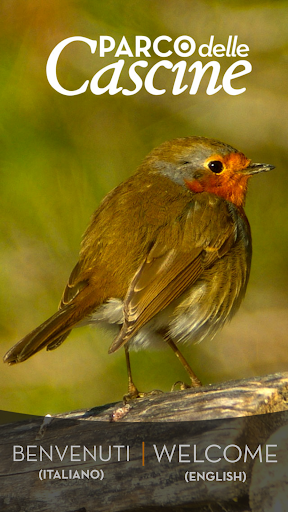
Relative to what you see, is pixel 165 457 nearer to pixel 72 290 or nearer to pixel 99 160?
pixel 72 290

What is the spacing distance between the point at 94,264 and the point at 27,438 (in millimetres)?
1040

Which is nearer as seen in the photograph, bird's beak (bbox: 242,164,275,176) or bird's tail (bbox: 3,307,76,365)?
bird's tail (bbox: 3,307,76,365)

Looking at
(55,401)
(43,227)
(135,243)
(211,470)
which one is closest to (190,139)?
(135,243)

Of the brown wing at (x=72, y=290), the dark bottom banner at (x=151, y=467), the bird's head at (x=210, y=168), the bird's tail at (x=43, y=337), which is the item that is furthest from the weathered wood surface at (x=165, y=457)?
the bird's head at (x=210, y=168)

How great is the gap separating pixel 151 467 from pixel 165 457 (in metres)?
0.06

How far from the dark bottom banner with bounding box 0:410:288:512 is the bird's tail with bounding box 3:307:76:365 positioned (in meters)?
0.36

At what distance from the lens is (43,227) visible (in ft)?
16.4

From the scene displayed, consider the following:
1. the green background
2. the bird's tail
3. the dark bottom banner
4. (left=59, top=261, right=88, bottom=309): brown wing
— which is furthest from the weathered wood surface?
the green background

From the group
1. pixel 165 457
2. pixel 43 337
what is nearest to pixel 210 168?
pixel 43 337

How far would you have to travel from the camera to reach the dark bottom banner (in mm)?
2277

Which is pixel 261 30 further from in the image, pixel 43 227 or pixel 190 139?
pixel 43 227

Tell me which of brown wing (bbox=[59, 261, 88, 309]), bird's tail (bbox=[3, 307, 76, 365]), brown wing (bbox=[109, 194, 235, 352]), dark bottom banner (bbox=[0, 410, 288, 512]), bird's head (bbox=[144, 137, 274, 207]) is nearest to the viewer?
dark bottom banner (bbox=[0, 410, 288, 512])

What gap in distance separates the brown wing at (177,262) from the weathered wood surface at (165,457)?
1.84 ft

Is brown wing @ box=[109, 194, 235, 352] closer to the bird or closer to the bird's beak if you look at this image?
the bird
